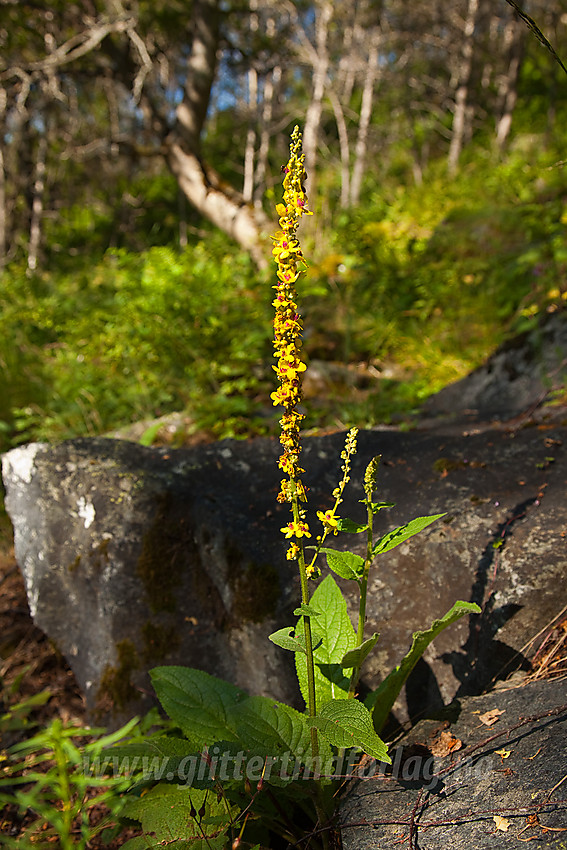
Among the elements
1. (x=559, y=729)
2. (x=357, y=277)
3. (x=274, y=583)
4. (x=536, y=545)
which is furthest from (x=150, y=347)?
(x=559, y=729)

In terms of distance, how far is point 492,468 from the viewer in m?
2.30

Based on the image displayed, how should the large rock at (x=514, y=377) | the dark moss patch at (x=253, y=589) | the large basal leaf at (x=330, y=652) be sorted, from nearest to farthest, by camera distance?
the large basal leaf at (x=330, y=652) → the dark moss patch at (x=253, y=589) → the large rock at (x=514, y=377)

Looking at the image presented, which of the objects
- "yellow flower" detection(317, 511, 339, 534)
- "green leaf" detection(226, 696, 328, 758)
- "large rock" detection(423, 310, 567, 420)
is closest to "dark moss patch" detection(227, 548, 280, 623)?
"green leaf" detection(226, 696, 328, 758)

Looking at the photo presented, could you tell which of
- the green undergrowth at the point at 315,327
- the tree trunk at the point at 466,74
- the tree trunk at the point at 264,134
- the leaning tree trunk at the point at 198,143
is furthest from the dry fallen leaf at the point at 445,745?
the tree trunk at the point at 466,74

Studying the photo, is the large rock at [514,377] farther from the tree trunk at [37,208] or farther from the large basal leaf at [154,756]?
the tree trunk at [37,208]

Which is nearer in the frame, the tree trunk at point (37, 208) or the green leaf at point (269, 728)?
the green leaf at point (269, 728)

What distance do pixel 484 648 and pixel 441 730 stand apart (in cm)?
31

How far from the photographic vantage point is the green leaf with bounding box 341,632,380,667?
1399 mm

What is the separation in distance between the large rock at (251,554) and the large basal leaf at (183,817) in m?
→ 0.56

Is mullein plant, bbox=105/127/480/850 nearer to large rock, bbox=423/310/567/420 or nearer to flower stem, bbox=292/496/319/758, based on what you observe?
flower stem, bbox=292/496/319/758

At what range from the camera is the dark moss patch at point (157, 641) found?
7.27 ft

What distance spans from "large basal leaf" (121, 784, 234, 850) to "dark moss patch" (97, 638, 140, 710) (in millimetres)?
751

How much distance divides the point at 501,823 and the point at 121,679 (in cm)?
151

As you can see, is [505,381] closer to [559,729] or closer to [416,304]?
[416,304]
